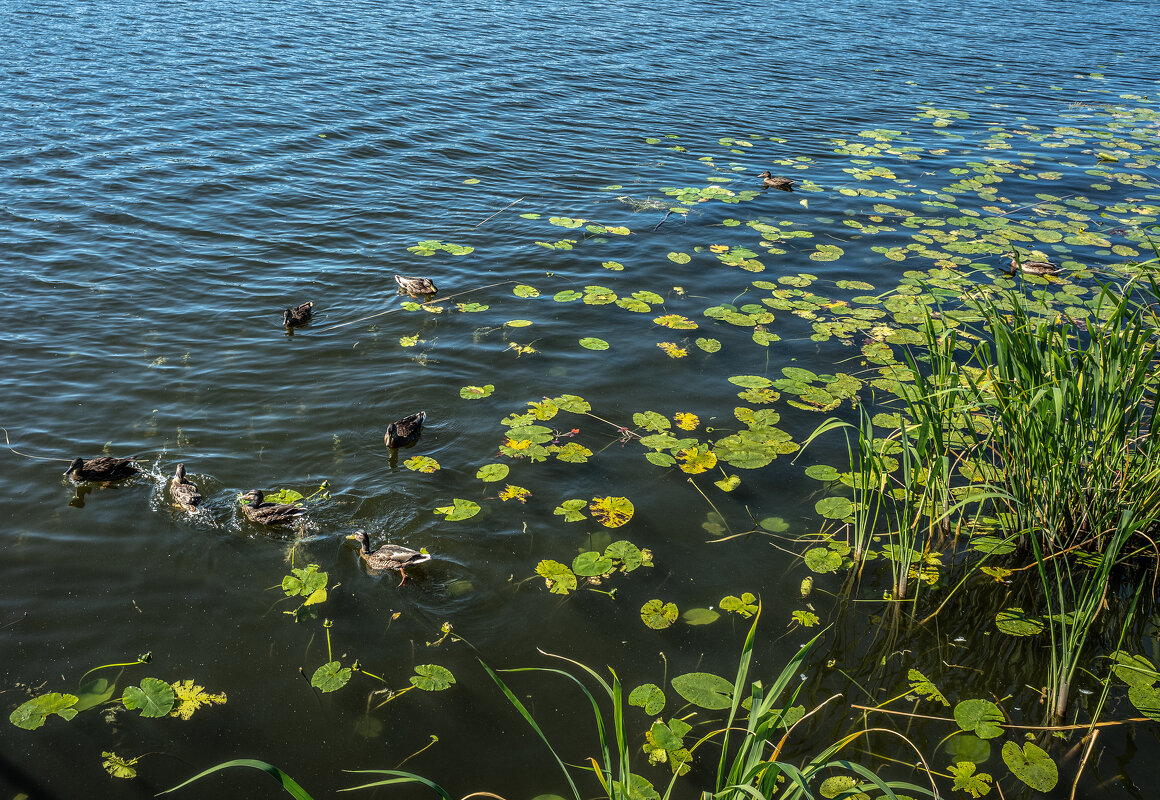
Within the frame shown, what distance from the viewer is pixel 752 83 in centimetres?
1827

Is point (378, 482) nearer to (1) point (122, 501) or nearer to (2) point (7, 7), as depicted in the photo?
(1) point (122, 501)

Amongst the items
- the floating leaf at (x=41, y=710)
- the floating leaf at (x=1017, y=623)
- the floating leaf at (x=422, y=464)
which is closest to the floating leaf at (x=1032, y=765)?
the floating leaf at (x=1017, y=623)

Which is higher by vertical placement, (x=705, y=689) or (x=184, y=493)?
(x=184, y=493)

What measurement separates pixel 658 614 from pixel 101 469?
425 cm

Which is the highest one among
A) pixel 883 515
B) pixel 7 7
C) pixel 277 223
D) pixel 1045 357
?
pixel 7 7

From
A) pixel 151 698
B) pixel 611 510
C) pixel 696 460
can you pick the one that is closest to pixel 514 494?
pixel 611 510

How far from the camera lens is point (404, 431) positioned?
631 centimetres

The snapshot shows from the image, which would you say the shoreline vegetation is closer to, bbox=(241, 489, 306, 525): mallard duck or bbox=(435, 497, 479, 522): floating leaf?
bbox=(435, 497, 479, 522): floating leaf

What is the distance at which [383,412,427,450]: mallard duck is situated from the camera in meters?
6.25

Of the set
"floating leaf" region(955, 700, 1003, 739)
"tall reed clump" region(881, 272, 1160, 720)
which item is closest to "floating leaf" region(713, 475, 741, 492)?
"tall reed clump" region(881, 272, 1160, 720)

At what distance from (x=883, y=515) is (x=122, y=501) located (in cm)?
574

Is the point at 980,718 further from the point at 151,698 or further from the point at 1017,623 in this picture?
the point at 151,698

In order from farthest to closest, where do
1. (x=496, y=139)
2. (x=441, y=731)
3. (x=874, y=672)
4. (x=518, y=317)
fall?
(x=496, y=139) → (x=518, y=317) → (x=874, y=672) → (x=441, y=731)

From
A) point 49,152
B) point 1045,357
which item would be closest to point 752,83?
point 49,152
